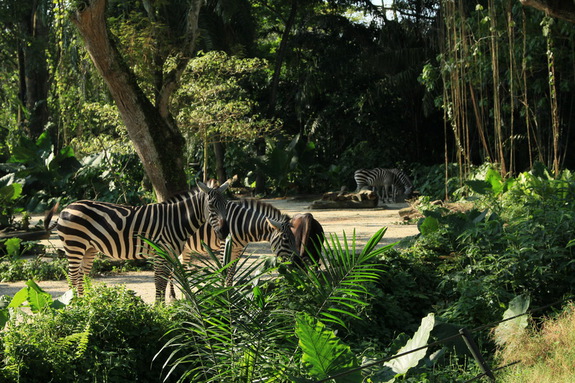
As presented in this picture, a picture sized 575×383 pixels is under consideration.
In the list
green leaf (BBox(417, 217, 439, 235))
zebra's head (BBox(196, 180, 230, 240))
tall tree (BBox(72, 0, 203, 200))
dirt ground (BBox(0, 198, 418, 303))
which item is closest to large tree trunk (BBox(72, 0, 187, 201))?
tall tree (BBox(72, 0, 203, 200))

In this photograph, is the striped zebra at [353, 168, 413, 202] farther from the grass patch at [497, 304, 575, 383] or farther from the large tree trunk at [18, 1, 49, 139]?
the grass patch at [497, 304, 575, 383]

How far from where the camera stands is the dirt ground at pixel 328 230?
8731 mm

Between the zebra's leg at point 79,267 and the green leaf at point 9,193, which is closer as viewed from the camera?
the zebra's leg at point 79,267

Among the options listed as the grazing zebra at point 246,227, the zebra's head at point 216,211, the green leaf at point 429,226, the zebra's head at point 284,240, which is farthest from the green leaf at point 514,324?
the green leaf at point 429,226

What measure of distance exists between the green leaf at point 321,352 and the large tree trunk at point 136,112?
6.75 metres

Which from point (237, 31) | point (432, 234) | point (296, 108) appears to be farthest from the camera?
point (296, 108)

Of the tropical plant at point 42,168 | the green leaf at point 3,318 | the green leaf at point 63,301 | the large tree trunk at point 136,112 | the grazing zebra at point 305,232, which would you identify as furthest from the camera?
the tropical plant at point 42,168

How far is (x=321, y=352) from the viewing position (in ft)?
11.5

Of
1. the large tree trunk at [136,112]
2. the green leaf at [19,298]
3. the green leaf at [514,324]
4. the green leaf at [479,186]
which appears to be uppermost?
the large tree trunk at [136,112]

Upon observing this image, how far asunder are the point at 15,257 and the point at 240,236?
455 centimetres

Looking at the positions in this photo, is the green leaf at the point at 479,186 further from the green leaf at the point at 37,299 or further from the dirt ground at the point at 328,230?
the green leaf at the point at 37,299

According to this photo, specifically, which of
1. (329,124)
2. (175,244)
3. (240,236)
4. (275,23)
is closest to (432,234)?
(240,236)

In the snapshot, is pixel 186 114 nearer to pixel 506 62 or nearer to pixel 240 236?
pixel 506 62

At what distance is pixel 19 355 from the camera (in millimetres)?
4332
